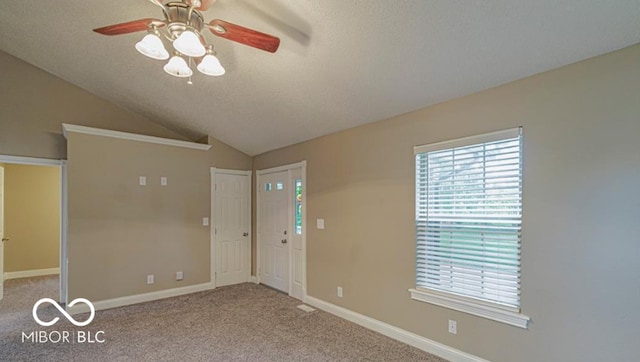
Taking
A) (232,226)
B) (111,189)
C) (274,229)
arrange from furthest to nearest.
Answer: (232,226) < (274,229) < (111,189)

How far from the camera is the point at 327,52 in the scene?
276 cm

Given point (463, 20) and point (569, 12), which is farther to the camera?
point (463, 20)

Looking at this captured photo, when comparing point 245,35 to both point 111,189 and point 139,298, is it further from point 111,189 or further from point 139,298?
point 139,298

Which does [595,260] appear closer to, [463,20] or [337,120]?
[463,20]

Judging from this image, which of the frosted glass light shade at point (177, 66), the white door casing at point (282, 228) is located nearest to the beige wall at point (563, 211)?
the white door casing at point (282, 228)

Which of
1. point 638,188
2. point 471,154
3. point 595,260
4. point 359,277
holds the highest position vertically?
point 471,154

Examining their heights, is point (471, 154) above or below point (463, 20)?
below

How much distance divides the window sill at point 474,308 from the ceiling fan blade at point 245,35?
262 centimetres

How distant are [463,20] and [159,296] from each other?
527 cm

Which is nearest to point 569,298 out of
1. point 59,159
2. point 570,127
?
point 570,127

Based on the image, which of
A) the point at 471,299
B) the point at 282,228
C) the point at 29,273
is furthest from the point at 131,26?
the point at 29,273

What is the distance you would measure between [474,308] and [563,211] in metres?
1.08

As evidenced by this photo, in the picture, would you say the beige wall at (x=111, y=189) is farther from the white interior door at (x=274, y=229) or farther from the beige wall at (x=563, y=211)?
the beige wall at (x=563, y=211)

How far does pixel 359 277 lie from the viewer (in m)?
3.81
